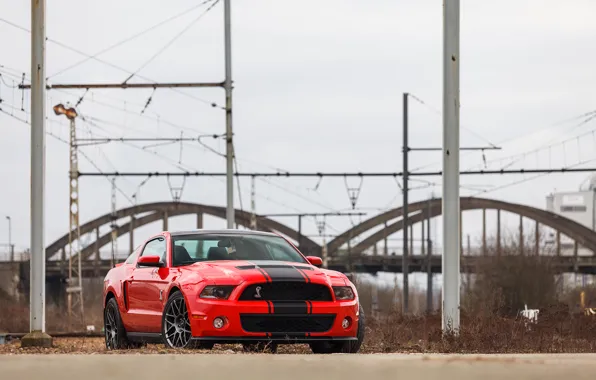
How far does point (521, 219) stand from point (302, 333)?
9357 centimetres

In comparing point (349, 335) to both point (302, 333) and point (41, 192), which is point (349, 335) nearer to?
point (302, 333)

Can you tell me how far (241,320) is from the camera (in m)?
12.8

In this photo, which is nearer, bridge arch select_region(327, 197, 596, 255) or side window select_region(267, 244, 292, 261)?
side window select_region(267, 244, 292, 261)

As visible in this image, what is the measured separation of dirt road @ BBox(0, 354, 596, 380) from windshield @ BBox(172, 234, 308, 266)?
934 centimetres

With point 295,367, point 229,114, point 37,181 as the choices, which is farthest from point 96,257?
point 295,367

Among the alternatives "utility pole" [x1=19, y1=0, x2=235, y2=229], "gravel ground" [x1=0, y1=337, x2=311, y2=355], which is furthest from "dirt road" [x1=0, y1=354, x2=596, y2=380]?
"utility pole" [x1=19, y1=0, x2=235, y2=229]

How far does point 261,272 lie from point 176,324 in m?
1.17

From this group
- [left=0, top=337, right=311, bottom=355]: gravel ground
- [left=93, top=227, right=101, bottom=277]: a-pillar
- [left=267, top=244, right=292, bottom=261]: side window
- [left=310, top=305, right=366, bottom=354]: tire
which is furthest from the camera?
[left=93, top=227, right=101, bottom=277]: a-pillar

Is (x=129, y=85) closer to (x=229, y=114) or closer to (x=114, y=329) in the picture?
(x=229, y=114)

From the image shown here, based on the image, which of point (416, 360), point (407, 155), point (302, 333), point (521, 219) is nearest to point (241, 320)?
point (302, 333)

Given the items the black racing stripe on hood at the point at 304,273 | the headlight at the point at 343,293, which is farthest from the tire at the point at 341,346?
the black racing stripe on hood at the point at 304,273

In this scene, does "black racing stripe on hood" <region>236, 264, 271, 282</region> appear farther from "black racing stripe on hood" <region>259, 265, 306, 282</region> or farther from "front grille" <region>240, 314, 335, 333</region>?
"front grille" <region>240, 314, 335, 333</region>

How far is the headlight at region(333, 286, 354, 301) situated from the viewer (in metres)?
13.4

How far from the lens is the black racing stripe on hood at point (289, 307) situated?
12.9 meters
